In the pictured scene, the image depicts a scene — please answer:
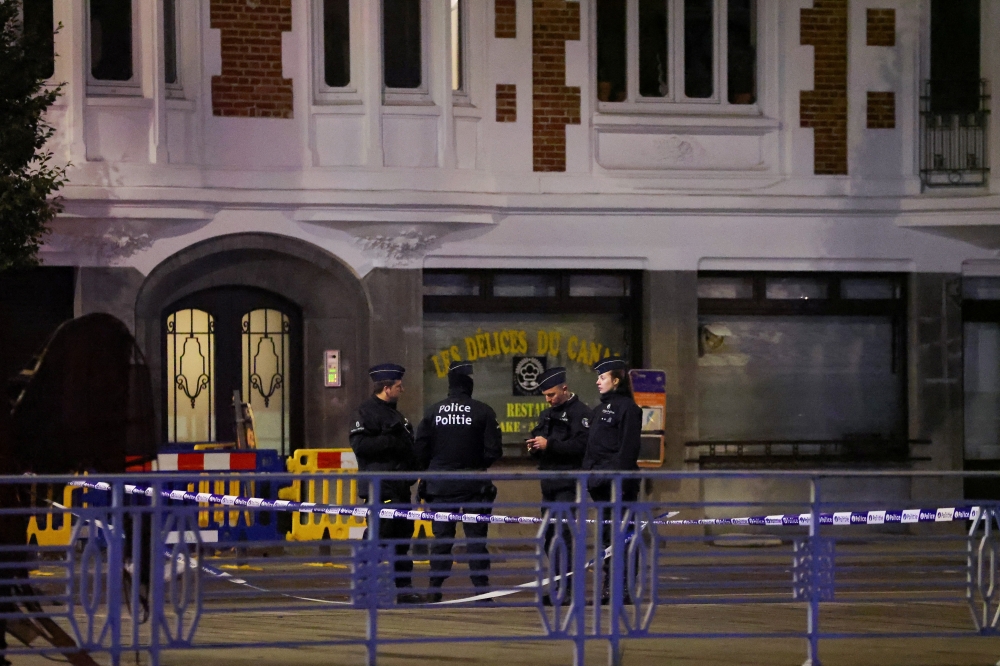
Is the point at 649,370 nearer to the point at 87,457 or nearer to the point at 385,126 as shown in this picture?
the point at 385,126

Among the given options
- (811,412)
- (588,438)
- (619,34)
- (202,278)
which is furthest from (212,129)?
(811,412)

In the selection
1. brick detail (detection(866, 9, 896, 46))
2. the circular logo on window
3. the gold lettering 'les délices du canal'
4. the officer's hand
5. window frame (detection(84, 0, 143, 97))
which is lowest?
the officer's hand

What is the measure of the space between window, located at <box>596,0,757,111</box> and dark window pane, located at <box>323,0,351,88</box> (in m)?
2.78

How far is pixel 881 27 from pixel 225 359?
8207 mm

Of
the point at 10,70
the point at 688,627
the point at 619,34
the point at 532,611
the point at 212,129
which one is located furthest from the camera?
the point at 619,34

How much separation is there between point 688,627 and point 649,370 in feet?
21.0

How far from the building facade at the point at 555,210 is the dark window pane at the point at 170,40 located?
28 mm

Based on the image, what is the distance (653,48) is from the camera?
58.5 feet

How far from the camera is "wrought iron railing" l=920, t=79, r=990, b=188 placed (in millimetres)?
17891

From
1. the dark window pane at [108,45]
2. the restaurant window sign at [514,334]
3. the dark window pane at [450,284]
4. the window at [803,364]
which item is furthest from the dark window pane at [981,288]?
the dark window pane at [108,45]

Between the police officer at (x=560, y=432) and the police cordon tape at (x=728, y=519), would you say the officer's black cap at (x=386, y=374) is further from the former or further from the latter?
the police cordon tape at (x=728, y=519)

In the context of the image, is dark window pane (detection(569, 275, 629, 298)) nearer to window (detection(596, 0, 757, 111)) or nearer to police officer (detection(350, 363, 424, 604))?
window (detection(596, 0, 757, 111))

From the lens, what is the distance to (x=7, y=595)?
29.1 ft

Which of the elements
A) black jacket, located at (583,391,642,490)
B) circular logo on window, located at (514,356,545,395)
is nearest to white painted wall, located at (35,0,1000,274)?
circular logo on window, located at (514,356,545,395)
